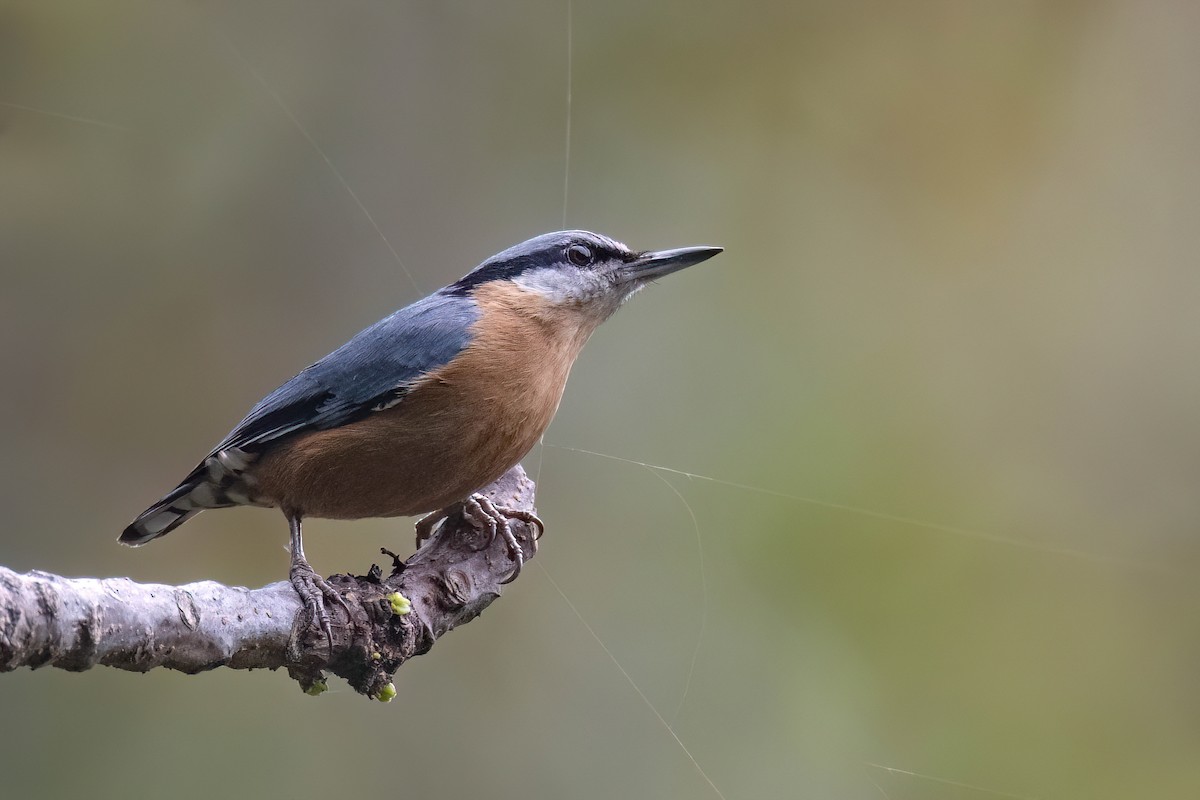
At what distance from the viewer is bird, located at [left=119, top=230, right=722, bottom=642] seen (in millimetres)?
2160

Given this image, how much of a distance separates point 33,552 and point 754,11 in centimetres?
326

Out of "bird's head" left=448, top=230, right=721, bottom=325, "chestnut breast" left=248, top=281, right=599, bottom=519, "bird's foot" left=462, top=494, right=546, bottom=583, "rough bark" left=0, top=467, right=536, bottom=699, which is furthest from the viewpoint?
"bird's head" left=448, top=230, right=721, bottom=325

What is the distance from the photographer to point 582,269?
2.55 m

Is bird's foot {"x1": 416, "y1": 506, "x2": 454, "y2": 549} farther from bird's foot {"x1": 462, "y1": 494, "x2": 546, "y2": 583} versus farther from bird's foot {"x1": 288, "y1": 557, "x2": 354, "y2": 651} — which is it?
bird's foot {"x1": 288, "y1": 557, "x2": 354, "y2": 651}

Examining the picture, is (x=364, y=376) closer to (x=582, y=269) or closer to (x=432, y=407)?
(x=432, y=407)

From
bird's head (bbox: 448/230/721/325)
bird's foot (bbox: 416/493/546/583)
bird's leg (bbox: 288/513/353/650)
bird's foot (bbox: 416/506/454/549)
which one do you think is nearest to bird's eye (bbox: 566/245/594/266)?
bird's head (bbox: 448/230/721/325)

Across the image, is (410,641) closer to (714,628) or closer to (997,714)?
(714,628)

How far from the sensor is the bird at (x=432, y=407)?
7.09ft

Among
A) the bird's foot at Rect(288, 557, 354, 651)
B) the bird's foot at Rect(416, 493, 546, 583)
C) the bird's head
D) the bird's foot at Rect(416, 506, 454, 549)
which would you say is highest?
the bird's head

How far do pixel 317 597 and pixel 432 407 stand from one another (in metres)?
0.55

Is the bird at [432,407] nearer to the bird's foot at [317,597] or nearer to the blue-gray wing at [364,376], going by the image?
the blue-gray wing at [364,376]

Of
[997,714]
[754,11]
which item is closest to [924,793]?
[997,714]

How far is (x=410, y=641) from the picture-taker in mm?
1887

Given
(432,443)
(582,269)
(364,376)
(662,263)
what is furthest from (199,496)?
(662,263)
